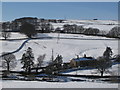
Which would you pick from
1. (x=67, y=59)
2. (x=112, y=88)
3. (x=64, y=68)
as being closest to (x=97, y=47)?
(x=67, y=59)

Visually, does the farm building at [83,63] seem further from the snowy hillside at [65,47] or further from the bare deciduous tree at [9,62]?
the bare deciduous tree at [9,62]

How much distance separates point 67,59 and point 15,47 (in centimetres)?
389

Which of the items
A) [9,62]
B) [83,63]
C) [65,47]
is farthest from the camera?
[65,47]

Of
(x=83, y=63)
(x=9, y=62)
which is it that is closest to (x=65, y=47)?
(x=83, y=63)

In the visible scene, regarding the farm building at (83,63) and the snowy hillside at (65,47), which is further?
the snowy hillside at (65,47)

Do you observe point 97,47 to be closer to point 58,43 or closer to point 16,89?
point 58,43

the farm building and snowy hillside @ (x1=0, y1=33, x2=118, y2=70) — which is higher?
snowy hillside @ (x1=0, y1=33, x2=118, y2=70)

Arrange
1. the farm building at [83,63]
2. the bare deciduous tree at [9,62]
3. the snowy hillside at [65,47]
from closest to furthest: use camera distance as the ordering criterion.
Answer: the bare deciduous tree at [9,62], the farm building at [83,63], the snowy hillside at [65,47]

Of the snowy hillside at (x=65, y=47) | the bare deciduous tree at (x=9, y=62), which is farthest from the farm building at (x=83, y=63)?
the bare deciduous tree at (x=9, y=62)

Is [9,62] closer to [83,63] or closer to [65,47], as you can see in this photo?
[83,63]

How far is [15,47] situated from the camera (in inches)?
532

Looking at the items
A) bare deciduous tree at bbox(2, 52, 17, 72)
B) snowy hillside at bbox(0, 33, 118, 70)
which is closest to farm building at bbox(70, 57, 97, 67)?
snowy hillside at bbox(0, 33, 118, 70)

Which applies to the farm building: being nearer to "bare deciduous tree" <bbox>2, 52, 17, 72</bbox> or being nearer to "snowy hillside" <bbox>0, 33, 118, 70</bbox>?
"snowy hillside" <bbox>0, 33, 118, 70</bbox>

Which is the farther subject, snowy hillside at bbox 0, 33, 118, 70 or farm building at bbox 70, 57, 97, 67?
snowy hillside at bbox 0, 33, 118, 70
